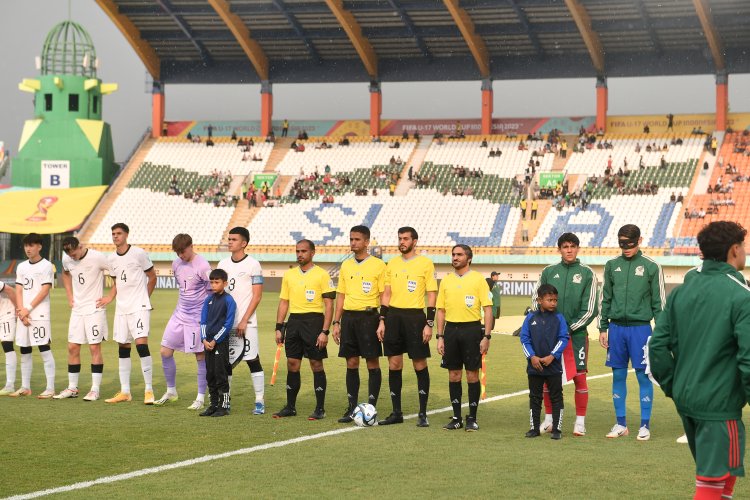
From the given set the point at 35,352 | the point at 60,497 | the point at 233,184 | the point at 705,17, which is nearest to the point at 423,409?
the point at 60,497

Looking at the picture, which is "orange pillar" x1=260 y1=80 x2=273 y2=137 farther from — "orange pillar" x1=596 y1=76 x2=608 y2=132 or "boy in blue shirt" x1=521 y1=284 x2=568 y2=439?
"boy in blue shirt" x1=521 y1=284 x2=568 y2=439

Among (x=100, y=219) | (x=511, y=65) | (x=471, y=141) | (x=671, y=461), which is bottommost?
(x=671, y=461)

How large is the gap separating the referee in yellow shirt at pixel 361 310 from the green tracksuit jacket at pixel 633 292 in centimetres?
256

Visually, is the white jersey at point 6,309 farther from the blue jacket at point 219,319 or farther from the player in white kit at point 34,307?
the blue jacket at point 219,319

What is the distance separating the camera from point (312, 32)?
5478cm

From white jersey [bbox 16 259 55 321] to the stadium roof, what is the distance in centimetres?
3643

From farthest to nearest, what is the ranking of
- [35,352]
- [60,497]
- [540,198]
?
1. [540,198]
2. [35,352]
3. [60,497]

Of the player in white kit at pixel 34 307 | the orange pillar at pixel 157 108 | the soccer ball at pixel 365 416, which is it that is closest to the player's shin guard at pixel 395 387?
the soccer ball at pixel 365 416

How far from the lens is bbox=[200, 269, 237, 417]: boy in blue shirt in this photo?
12.6m

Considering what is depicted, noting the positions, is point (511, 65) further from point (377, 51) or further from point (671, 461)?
point (671, 461)

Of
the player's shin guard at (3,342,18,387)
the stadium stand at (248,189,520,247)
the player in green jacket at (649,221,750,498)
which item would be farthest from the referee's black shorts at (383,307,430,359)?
the stadium stand at (248,189,520,247)

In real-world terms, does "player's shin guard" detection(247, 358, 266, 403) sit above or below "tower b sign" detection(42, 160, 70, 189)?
→ below

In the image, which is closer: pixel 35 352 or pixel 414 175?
pixel 35 352

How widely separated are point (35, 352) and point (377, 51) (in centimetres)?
3761
